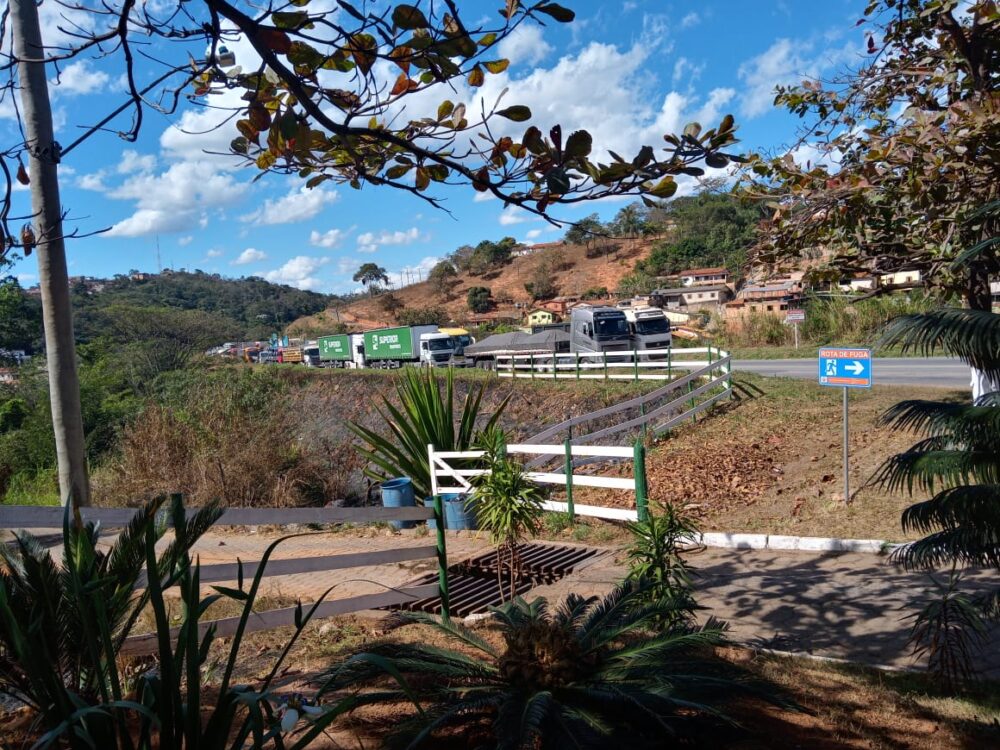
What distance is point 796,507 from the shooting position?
9.40 m

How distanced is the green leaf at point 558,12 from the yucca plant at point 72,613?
2286mm

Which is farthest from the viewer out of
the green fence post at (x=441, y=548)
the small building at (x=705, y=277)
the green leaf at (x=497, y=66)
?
the small building at (x=705, y=277)

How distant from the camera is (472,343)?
42000 millimetres

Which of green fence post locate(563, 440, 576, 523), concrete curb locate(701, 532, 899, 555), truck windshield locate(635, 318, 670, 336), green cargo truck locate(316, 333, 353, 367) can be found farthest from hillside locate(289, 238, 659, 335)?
concrete curb locate(701, 532, 899, 555)

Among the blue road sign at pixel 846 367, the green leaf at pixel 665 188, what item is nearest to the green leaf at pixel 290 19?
the green leaf at pixel 665 188

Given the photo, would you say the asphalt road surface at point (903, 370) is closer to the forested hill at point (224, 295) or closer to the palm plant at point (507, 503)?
the palm plant at point (507, 503)

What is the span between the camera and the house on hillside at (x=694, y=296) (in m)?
50.2

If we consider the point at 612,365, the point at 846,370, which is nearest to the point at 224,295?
the point at 612,365

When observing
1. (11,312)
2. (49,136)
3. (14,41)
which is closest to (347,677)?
(49,136)

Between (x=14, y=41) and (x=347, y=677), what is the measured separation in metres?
3.58

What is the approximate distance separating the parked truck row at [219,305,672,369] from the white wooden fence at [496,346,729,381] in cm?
159

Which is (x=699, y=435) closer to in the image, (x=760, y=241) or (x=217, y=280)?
(x=760, y=241)

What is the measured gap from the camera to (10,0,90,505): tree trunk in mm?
3805

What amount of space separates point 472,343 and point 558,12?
39393mm
